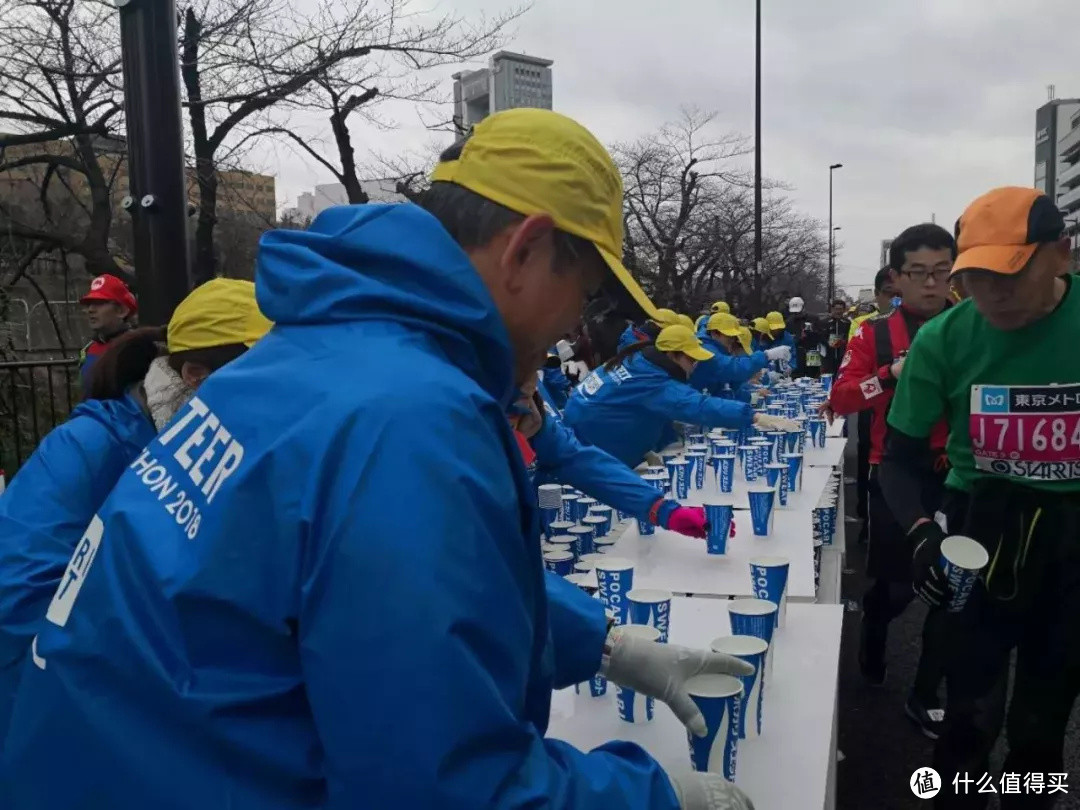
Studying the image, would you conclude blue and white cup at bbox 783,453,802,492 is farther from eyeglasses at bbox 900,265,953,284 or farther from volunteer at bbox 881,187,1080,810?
volunteer at bbox 881,187,1080,810

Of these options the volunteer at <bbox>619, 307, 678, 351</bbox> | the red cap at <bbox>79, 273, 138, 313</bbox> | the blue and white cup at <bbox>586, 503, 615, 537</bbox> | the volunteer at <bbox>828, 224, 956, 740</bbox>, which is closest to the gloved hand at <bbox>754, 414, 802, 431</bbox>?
the volunteer at <bbox>828, 224, 956, 740</bbox>

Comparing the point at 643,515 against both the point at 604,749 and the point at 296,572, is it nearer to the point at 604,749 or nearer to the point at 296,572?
the point at 604,749

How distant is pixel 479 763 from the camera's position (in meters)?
0.85

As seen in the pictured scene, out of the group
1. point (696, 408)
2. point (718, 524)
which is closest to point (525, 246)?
point (718, 524)

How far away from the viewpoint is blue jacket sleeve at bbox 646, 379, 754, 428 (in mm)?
5340

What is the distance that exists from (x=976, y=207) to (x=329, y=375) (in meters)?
2.34

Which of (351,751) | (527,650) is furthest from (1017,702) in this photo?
(351,751)

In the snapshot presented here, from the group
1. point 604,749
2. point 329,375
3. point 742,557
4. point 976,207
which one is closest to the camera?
point 329,375

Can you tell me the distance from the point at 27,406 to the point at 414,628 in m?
8.17

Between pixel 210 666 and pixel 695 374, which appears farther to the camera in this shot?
pixel 695 374

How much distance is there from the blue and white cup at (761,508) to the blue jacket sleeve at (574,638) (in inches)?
68.6

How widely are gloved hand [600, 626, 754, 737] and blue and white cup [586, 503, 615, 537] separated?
1662mm

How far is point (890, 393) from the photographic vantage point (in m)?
4.49

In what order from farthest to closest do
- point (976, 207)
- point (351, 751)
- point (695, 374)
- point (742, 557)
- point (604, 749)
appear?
point (695, 374) → point (742, 557) → point (976, 207) → point (604, 749) → point (351, 751)
